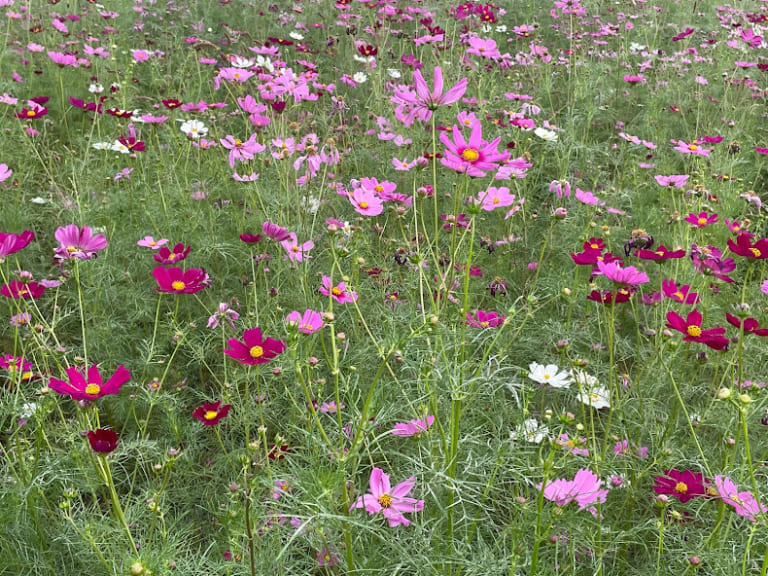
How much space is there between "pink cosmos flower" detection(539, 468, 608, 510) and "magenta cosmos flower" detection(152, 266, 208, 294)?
73 centimetres

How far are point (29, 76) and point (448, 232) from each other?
97.7 inches

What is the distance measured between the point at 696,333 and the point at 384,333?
594mm

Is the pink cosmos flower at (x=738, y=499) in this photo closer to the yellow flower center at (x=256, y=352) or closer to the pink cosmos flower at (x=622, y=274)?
the pink cosmos flower at (x=622, y=274)

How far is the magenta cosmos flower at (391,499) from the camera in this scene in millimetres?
909

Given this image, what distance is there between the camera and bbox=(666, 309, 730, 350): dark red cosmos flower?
1.03 m

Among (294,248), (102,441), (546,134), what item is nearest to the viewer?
(102,441)

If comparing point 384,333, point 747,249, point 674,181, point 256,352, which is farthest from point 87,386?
point 674,181

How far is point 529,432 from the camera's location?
1.04 m

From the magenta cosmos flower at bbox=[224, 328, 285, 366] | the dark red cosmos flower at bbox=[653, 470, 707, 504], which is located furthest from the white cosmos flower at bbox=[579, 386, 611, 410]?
the magenta cosmos flower at bbox=[224, 328, 285, 366]

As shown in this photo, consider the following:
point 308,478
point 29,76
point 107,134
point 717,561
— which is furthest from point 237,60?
point 717,561

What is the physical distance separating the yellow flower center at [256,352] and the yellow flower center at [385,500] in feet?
0.95

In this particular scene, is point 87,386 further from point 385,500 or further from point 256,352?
point 385,500

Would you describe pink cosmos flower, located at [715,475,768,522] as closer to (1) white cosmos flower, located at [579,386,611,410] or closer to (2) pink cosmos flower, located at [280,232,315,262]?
(1) white cosmos flower, located at [579,386,611,410]

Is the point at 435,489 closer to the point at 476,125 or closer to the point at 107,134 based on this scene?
the point at 476,125
